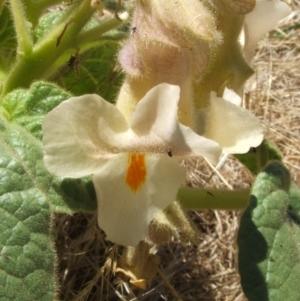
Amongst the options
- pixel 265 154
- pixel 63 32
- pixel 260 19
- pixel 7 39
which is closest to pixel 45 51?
pixel 63 32

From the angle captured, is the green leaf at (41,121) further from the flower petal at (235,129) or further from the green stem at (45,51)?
the flower petal at (235,129)

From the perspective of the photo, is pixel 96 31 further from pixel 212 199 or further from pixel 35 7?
pixel 212 199

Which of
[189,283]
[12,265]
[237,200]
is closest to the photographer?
[12,265]

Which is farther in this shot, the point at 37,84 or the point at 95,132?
the point at 37,84

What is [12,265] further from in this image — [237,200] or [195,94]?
[237,200]

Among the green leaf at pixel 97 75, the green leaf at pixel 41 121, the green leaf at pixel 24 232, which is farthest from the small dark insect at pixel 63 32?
the green leaf at pixel 97 75

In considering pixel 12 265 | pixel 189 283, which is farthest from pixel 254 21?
pixel 189 283

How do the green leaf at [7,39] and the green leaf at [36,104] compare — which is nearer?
the green leaf at [36,104]
